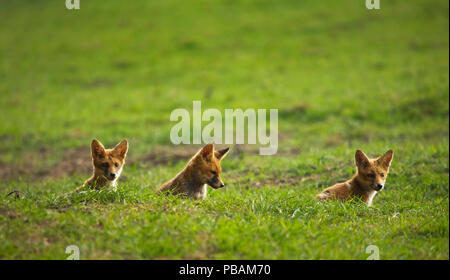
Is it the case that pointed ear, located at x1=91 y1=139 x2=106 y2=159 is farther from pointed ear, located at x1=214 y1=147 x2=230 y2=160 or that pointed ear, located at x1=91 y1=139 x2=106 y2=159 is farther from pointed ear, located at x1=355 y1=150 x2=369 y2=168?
pointed ear, located at x1=355 y1=150 x2=369 y2=168

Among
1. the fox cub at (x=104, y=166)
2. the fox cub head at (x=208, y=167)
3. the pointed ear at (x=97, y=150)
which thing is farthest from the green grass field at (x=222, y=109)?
the pointed ear at (x=97, y=150)

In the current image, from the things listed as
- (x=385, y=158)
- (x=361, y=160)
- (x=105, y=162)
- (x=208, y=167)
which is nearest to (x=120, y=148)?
(x=105, y=162)

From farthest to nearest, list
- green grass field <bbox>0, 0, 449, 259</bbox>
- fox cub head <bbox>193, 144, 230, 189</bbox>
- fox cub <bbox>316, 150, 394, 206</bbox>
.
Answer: fox cub <bbox>316, 150, 394, 206</bbox> < fox cub head <bbox>193, 144, 230, 189</bbox> < green grass field <bbox>0, 0, 449, 259</bbox>

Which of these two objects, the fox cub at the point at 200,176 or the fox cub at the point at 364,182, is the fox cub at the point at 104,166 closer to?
the fox cub at the point at 200,176

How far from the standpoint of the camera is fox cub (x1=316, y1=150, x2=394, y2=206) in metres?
8.90

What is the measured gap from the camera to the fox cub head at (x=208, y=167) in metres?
8.34

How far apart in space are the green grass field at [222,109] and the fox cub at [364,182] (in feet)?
1.61

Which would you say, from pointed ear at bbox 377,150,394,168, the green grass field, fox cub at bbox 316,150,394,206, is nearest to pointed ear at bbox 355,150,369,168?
fox cub at bbox 316,150,394,206

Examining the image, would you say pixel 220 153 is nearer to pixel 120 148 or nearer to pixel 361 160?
pixel 120 148

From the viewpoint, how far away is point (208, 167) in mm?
8391

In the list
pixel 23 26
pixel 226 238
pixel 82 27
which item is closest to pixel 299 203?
pixel 226 238

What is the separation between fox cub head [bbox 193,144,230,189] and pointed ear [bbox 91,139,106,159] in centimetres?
172

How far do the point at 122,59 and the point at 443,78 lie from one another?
60.1 feet

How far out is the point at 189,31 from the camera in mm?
31719
